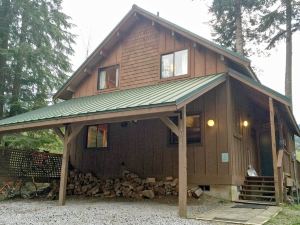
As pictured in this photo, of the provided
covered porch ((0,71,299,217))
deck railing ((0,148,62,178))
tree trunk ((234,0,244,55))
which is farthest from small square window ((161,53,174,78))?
tree trunk ((234,0,244,55))

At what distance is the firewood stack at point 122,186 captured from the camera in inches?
384

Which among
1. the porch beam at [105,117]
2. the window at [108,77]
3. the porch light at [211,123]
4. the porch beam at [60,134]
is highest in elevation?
the window at [108,77]

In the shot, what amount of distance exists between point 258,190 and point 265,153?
3378 mm

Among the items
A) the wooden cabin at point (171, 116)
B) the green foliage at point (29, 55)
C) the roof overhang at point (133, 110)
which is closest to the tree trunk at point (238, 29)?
the wooden cabin at point (171, 116)

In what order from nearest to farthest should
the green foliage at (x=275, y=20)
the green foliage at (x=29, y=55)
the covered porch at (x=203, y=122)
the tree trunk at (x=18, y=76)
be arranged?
the covered porch at (x=203, y=122), the tree trunk at (x=18, y=76), the green foliage at (x=29, y=55), the green foliage at (x=275, y=20)

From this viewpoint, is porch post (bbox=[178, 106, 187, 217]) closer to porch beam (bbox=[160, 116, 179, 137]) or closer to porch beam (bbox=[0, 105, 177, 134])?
porch beam (bbox=[160, 116, 179, 137])

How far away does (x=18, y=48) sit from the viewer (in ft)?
48.1

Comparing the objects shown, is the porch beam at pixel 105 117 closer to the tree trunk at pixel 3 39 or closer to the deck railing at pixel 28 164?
the deck railing at pixel 28 164

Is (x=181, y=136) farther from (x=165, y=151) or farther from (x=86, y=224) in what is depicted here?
(x=165, y=151)

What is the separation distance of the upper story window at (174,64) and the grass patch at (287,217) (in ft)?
17.9

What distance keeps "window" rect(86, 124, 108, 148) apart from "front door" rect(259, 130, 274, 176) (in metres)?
6.31

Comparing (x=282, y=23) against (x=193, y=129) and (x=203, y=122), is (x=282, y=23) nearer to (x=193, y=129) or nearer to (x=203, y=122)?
(x=203, y=122)

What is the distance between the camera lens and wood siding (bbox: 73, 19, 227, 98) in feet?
34.2

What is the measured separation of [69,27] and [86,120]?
38.4ft
